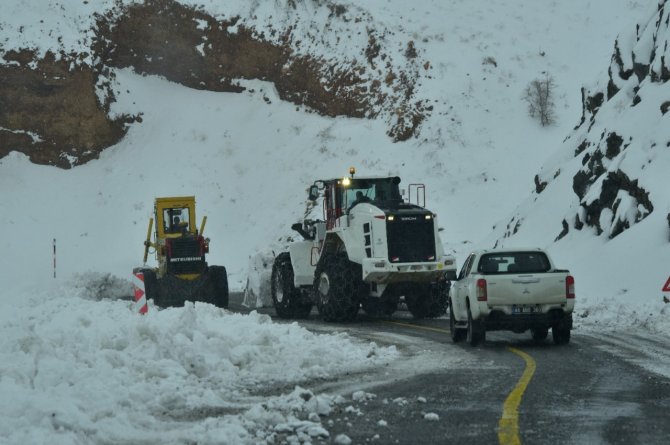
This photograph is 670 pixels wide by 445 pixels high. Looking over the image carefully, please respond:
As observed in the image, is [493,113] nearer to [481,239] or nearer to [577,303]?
[481,239]

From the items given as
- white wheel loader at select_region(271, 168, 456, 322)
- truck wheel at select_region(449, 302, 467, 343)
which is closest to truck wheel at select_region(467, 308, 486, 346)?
truck wheel at select_region(449, 302, 467, 343)

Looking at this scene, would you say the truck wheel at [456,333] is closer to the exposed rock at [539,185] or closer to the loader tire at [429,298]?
the loader tire at [429,298]

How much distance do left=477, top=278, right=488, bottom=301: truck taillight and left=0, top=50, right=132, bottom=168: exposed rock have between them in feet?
117

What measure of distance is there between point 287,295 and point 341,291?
267cm

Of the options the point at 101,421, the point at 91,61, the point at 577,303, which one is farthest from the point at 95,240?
the point at 101,421

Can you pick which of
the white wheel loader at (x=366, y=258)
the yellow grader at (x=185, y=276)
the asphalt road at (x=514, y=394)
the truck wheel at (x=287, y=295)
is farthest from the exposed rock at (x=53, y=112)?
the asphalt road at (x=514, y=394)

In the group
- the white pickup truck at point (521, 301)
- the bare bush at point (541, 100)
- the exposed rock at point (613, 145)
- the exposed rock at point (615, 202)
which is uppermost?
the bare bush at point (541, 100)

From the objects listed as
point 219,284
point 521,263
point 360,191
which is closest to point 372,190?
point 360,191

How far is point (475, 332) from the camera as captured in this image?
16562mm

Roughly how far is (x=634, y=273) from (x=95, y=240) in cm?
2681

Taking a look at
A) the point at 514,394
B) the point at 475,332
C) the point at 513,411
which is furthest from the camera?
the point at 475,332

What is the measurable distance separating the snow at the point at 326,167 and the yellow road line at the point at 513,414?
2393 millimetres

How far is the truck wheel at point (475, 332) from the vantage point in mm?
16469

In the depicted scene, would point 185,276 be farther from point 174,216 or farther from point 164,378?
point 164,378
